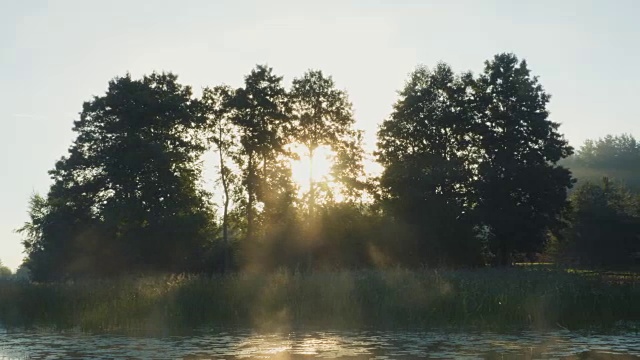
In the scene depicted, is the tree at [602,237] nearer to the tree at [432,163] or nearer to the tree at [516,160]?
the tree at [516,160]

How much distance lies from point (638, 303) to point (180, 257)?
109ft

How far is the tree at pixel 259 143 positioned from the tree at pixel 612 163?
341ft

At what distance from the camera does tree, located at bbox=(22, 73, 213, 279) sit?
52.2 meters

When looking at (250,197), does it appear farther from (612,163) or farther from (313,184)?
(612,163)

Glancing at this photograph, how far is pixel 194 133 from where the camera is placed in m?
59.4

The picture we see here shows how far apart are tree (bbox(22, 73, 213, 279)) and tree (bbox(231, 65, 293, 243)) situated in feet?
9.42

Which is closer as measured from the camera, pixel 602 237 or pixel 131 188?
pixel 131 188

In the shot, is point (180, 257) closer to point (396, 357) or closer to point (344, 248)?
point (344, 248)

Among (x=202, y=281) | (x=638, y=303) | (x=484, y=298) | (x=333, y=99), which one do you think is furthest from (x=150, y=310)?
(x=333, y=99)

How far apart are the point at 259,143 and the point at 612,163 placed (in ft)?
423

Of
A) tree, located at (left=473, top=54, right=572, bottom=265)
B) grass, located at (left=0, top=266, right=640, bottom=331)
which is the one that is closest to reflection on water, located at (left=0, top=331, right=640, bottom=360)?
grass, located at (left=0, top=266, right=640, bottom=331)

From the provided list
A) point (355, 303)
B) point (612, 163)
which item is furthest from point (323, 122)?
point (612, 163)

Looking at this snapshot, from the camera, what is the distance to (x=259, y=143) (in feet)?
193

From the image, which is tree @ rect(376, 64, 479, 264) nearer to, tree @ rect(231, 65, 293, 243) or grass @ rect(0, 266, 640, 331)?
tree @ rect(231, 65, 293, 243)
